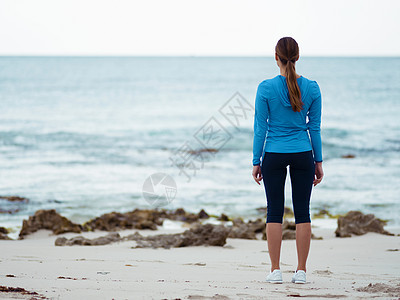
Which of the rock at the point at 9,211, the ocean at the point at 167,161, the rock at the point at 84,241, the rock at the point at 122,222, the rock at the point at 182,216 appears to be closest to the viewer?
the rock at the point at 84,241

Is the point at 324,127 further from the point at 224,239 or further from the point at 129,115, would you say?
the point at 224,239

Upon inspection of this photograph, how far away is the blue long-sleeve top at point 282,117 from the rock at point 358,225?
144 inches

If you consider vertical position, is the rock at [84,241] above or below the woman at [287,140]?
below

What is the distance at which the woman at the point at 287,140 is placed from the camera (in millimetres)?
3578

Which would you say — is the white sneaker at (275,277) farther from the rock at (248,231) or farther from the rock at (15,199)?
the rock at (15,199)

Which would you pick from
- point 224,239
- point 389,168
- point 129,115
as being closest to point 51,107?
point 129,115

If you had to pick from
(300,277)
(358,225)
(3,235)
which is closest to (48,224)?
(3,235)

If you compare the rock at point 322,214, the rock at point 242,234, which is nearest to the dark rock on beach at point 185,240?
the rock at point 242,234

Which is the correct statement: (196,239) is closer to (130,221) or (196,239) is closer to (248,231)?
(248,231)

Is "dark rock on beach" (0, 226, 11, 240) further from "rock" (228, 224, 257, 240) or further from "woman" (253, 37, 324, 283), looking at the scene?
"woman" (253, 37, 324, 283)

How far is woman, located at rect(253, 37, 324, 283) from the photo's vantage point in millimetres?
3578

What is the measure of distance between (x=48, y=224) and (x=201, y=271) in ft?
13.8

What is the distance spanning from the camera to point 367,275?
413 cm

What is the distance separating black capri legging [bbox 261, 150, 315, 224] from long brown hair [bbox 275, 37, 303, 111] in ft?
1.24
